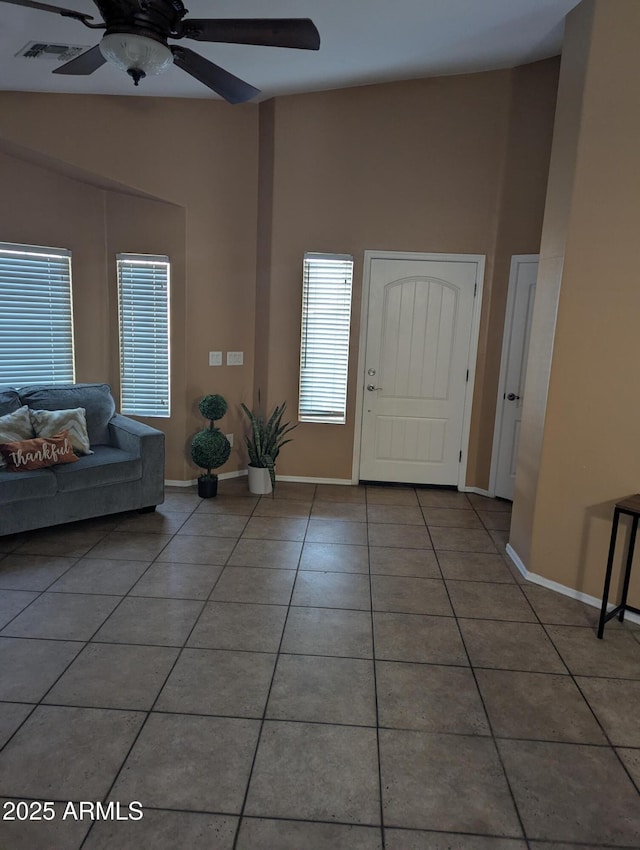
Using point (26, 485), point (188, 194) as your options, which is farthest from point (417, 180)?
point (26, 485)

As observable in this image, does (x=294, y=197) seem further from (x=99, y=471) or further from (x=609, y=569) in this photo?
(x=609, y=569)

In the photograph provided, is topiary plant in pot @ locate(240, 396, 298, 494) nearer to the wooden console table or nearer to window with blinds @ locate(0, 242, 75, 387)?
window with blinds @ locate(0, 242, 75, 387)

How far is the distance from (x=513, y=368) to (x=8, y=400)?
3867 millimetres


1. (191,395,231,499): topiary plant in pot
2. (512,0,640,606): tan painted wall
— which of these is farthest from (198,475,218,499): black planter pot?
(512,0,640,606): tan painted wall

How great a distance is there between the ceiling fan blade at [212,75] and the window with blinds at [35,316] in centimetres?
243

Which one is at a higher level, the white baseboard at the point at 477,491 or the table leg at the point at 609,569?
the table leg at the point at 609,569

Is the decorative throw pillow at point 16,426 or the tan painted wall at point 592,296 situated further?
the decorative throw pillow at point 16,426

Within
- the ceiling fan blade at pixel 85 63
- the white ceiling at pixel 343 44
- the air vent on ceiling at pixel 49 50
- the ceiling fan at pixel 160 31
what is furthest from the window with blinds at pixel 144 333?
the ceiling fan at pixel 160 31

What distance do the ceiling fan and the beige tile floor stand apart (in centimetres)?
249

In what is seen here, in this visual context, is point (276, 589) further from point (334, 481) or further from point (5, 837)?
point (334, 481)

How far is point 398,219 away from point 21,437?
3.33m

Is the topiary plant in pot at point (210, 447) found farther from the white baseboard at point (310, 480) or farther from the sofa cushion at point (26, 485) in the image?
the sofa cushion at point (26, 485)

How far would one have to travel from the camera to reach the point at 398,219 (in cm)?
492

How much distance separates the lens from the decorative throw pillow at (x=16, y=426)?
12.7 ft
